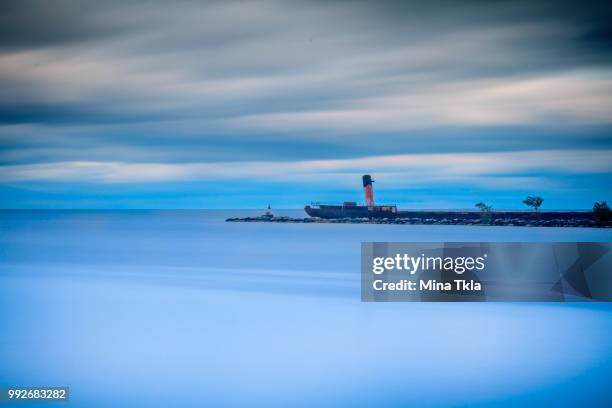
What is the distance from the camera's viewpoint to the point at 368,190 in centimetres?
4366

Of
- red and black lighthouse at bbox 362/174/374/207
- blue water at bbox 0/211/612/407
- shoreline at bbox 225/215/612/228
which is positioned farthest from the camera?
red and black lighthouse at bbox 362/174/374/207

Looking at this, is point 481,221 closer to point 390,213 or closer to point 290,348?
point 390,213

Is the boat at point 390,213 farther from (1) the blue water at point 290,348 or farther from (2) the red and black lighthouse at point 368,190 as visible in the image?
(1) the blue water at point 290,348

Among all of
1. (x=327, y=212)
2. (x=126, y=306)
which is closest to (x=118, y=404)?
(x=126, y=306)

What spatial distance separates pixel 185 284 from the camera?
1196 cm

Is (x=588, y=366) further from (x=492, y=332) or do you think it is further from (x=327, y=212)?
(x=327, y=212)

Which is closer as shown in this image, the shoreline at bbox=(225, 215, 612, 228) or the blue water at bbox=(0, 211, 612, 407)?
the blue water at bbox=(0, 211, 612, 407)

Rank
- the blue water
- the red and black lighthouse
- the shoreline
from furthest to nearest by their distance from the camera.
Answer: the red and black lighthouse → the shoreline → the blue water

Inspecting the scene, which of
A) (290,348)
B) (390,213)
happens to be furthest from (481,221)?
(290,348)

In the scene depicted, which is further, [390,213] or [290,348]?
[390,213]

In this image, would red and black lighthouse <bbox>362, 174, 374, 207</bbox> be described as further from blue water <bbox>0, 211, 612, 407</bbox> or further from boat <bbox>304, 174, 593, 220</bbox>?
blue water <bbox>0, 211, 612, 407</bbox>

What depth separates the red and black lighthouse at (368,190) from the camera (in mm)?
42844

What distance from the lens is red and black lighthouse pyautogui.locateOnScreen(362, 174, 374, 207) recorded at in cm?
4284

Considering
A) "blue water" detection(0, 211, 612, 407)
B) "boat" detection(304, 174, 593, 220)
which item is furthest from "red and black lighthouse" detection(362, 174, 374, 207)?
"blue water" detection(0, 211, 612, 407)
